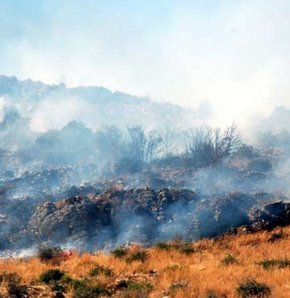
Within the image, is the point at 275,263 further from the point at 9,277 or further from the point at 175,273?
the point at 9,277

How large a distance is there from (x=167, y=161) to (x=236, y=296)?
53.3 metres

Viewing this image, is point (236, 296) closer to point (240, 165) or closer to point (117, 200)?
A: point (117, 200)

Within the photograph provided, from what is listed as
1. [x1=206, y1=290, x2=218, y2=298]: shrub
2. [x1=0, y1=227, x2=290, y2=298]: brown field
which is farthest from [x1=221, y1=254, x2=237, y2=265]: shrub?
[x1=206, y1=290, x2=218, y2=298]: shrub

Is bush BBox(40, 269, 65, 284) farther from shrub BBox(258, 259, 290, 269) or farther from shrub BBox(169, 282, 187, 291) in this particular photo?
shrub BBox(258, 259, 290, 269)

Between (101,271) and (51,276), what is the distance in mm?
1429

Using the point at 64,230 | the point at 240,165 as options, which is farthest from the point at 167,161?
the point at 64,230

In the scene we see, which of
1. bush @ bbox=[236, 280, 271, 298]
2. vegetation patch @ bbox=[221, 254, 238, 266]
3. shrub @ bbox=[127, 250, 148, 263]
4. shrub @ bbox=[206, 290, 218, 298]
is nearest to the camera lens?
shrub @ bbox=[206, 290, 218, 298]

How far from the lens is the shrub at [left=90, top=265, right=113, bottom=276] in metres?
11.9

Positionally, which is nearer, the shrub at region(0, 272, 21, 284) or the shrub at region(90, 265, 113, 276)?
the shrub at region(0, 272, 21, 284)

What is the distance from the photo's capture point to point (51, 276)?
11.2 metres

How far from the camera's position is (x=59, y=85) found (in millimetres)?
161375

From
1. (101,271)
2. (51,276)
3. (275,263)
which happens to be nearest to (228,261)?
(275,263)

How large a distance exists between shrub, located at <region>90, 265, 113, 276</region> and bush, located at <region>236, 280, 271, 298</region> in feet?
12.3

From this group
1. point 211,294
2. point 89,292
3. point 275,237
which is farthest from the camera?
point 275,237
